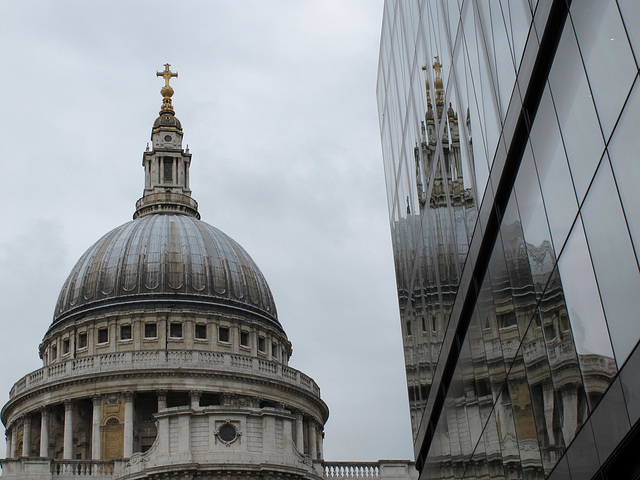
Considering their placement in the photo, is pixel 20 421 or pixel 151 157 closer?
pixel 20 421

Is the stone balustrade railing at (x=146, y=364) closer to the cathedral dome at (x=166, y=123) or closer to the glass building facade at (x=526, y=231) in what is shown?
the cathedral dome at (x=166, y=123)

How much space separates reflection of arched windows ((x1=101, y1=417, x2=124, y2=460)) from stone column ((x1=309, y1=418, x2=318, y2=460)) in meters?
13.0

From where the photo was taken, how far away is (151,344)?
73.1m

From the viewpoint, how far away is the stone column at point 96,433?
219 ft

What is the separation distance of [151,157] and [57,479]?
37.1 m

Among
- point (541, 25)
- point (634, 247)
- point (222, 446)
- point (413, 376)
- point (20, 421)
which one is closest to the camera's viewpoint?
point (634, 247)

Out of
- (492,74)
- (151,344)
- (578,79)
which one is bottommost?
(578,79)

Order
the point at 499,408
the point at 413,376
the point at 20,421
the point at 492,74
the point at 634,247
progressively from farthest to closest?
the point at 20,421, the point at 413,376, the point at 499,408, the point at 492,74, the point at 634,247

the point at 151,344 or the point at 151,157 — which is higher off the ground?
the point at 151,157

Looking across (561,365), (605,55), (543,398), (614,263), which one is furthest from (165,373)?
(605,55)

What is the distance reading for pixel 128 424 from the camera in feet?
220

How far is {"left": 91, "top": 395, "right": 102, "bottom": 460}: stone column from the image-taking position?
6675 cm

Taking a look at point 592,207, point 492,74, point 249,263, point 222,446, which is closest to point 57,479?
point 222,446

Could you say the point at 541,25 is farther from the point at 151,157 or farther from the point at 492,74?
the point at 151,157
